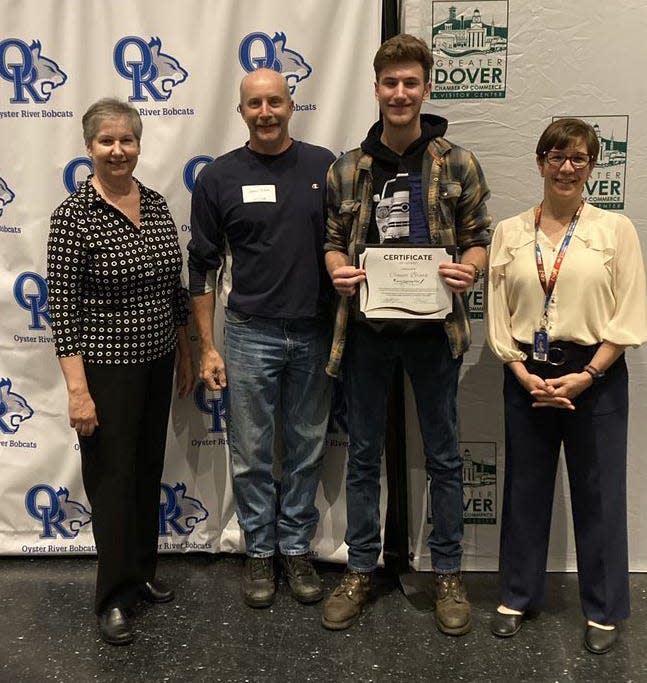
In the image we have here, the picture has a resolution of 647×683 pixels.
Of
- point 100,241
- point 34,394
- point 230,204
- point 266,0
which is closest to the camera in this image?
point 100,241

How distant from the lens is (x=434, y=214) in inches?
83.0

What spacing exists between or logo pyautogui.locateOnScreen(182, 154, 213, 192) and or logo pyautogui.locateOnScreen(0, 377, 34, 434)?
1.00 metres

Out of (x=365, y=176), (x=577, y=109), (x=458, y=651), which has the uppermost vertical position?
(x=577, y=109)

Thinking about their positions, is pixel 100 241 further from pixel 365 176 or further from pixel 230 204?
pixel 365 176

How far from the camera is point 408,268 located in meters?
2.09

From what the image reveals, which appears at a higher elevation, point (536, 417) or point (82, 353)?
point (82, 353)

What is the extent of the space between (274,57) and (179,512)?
1690 mm

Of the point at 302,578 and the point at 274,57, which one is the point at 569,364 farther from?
the point at 274,57

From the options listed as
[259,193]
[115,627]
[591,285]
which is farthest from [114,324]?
[591,285]

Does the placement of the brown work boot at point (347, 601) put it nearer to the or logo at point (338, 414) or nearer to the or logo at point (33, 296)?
the or logo at point (338, 414)

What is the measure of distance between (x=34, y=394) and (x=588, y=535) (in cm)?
A: 198

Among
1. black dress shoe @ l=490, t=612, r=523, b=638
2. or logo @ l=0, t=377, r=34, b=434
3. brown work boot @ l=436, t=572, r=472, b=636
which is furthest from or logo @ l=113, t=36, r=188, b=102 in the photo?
black dress shoe @ l=490, t=612, r=523, b=638

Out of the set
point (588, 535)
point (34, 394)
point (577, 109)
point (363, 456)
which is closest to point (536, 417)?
point (588, 535)

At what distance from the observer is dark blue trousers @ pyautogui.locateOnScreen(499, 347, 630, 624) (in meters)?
2.09
